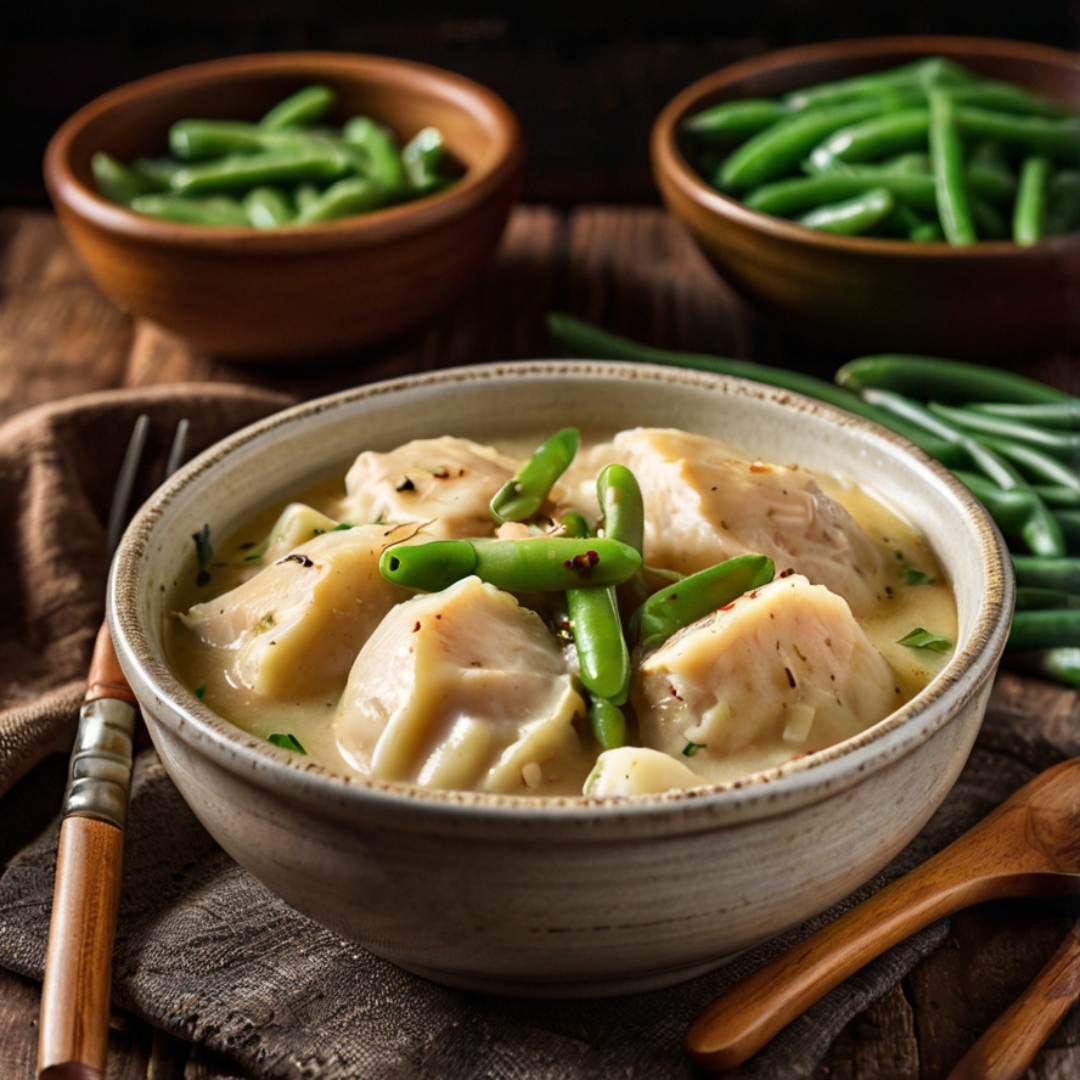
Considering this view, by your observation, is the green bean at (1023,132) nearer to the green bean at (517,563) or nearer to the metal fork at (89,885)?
the green bean at (517,563)

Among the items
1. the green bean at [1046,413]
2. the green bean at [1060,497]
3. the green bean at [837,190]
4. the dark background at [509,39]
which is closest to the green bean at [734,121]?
the green bean at [837,190]

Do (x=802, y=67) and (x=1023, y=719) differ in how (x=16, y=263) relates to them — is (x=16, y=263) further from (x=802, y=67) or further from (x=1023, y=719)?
(x=1023, y=719)

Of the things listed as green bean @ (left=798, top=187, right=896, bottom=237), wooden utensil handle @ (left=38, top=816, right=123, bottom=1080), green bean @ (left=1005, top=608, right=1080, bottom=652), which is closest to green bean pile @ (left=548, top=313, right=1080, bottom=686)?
green bean @ (left=1005, top=608, right=1080, bottom=652)

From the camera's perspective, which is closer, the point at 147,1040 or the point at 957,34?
the point at 147,1040

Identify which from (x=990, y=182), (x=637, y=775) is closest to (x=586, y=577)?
(x=637, y=775)

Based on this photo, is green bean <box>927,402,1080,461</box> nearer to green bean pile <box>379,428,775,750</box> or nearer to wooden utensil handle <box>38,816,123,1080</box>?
green bean pile <box>379,428,775,750</box>

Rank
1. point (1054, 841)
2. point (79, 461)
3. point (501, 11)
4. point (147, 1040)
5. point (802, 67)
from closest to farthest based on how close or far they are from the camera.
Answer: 1. point (147, 1040)
2. point (1054, 841)
3. point (79, 461)
4. point (802, 67)
5. point (501, 11)

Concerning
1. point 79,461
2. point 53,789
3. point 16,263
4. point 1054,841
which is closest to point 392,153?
point 16,263

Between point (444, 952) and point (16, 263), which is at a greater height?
point (444, 952)
